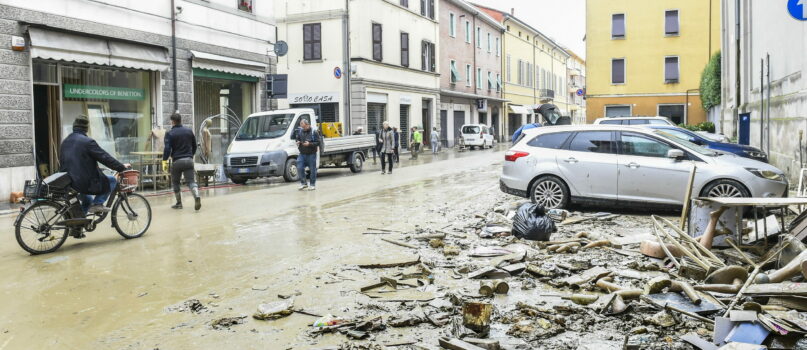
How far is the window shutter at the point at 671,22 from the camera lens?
136 feet

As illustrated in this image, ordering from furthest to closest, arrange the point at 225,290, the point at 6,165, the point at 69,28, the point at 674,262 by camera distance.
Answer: the point at 69,28, the point at 6,165, the point at 674,262, the point at 225,290

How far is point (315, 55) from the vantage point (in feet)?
111

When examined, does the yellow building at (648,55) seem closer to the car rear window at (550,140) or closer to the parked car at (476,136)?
the parked car at (476,136)

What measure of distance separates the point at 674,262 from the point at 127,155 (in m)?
14.2

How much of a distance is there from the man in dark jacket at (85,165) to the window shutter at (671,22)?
3903cm

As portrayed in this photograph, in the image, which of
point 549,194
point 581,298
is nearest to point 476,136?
point 549,194

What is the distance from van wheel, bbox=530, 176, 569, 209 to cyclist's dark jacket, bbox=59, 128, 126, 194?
659 centimetres

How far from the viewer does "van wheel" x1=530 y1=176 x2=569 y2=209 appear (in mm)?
11406

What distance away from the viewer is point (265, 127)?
64.8 feet

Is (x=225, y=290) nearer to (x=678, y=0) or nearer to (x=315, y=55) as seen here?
(x=315, y=55)

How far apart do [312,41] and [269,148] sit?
15.9 metres

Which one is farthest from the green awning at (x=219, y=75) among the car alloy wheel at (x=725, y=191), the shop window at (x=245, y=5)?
the car alloy wheel at (x=725, y=191)

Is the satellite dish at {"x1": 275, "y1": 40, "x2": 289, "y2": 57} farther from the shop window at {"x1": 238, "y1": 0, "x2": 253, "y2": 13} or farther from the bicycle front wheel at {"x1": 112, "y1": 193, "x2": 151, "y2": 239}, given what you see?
the bicycle front wheel at {"x1": 112, "y1": 193, "x2": 151, "y2": 239}

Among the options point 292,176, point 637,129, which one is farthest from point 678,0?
point 637,129
